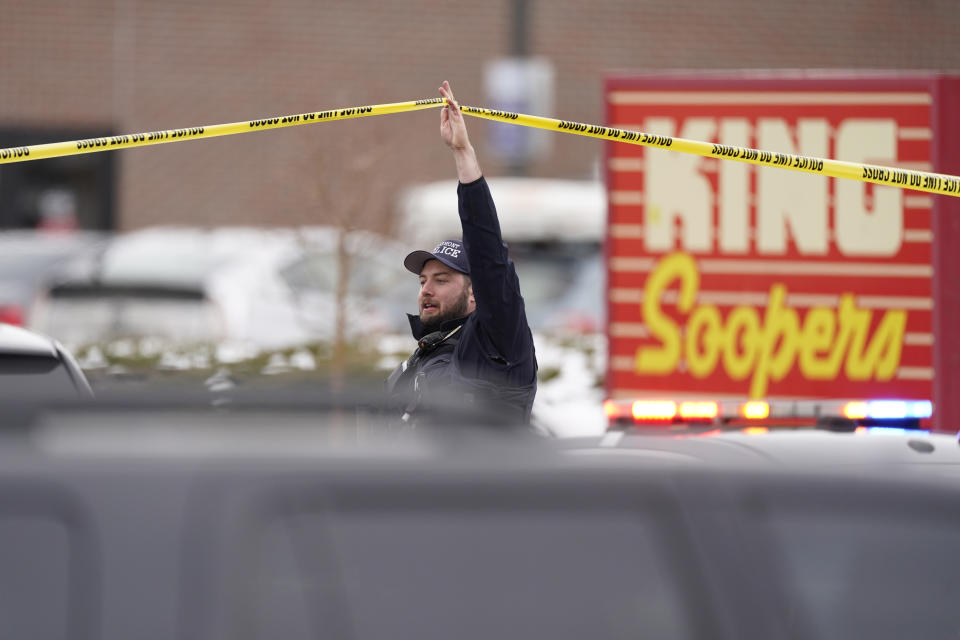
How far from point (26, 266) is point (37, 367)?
8043 mm

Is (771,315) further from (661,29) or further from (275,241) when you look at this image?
(661,29)

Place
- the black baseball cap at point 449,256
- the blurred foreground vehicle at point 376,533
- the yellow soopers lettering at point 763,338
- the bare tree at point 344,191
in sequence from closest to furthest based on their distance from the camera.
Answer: the blurred foreground vehicle at point 376,533 → the black baseball cap at point 449,256 → the yellow soopers lettering at point 763,338 → the bare tree at point 344,191

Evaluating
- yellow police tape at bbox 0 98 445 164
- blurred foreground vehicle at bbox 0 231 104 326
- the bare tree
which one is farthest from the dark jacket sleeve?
blurred foreground vehicle at bbox 0 231 104 326

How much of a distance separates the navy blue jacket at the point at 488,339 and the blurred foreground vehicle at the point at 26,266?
23.3 feet

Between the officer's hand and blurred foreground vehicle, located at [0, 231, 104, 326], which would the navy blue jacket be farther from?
blurred foreground vehicle, located at [0, 231, 104, 326]

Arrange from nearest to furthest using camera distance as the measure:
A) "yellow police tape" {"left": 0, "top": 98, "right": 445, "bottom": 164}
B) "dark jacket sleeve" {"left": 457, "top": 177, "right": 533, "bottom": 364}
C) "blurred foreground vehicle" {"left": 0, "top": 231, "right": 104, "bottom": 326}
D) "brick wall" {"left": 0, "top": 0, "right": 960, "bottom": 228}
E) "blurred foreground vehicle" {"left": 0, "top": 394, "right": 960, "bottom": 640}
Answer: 1. "blurred foreground vehicle" {"left": 0, "top": 394, "right": 960, "bottom": 640}
2. "yellow police tape" {"left": 0, "top": 98, "right": 445, "bottom": 164}
3. "dark jacket sleeve" {"left": 457, "top": 177, "right": 533, "bottom": 364}
4. "blurred foreground vehicle" {"left": 0, "top": 231, "right": 104, "bottom": 326}
5. "brick wall" {"left": 0, "top": 0, "right": 960, "bottom": 228}

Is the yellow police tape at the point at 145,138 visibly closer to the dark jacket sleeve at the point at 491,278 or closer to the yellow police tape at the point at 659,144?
the yellow police tape at the point at 659,144

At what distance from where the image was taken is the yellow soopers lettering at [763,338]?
22.4ft

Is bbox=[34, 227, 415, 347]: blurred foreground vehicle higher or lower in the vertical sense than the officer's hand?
lower

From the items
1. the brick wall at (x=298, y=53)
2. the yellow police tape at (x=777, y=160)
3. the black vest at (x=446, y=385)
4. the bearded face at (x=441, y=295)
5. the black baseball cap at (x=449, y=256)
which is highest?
the brick wall at (x=298, y=53)

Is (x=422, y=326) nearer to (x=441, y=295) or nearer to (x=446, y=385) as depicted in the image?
(x=441, y=295)

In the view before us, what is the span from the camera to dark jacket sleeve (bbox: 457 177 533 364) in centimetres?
377

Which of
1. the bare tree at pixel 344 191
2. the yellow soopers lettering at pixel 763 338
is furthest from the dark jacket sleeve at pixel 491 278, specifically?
the bare tree at pixel 344 191

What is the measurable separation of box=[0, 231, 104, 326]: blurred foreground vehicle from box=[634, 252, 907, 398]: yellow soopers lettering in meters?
5.29
